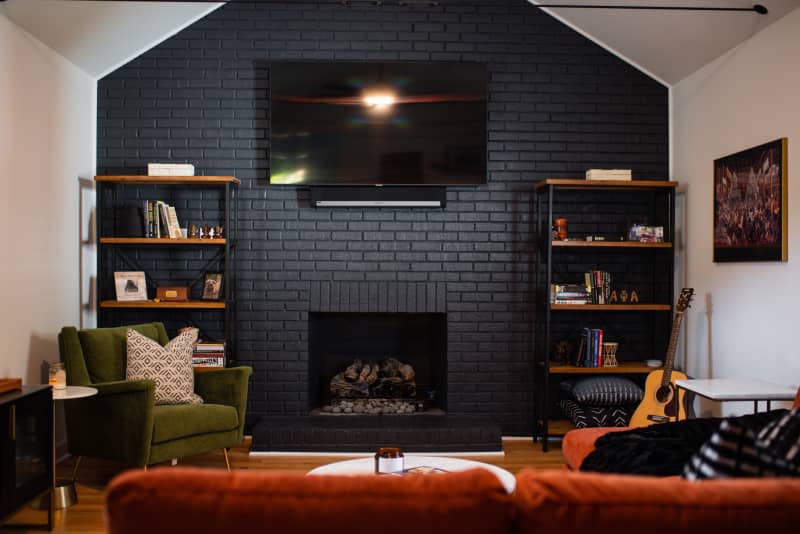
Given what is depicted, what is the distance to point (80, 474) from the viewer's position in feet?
14.4

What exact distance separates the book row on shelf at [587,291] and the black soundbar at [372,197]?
100cm

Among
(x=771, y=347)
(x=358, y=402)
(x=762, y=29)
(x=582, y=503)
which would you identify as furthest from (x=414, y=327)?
(x=582, y=503)

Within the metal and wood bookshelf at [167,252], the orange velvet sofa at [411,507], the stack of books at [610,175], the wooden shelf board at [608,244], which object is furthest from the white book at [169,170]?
the orange velvet sofa at [411,507]

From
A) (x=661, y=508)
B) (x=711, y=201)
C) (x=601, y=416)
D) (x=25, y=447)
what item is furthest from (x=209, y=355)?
(x=661, y=508)

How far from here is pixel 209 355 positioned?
4.93m

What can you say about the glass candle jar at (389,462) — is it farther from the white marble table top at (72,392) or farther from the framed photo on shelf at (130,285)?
the framed photo on shelf at (130,285)

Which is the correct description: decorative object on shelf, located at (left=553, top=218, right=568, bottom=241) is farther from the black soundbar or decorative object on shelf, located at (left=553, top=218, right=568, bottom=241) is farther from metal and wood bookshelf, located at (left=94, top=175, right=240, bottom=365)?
metal and wood bookshelf, located at (left=94, top=175, right=240, bottom=365)

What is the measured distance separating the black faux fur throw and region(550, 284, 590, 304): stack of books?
72.1 inches

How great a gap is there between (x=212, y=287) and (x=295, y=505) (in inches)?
156

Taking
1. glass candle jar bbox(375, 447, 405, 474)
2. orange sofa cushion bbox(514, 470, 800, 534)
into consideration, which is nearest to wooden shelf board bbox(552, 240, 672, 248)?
glass candle jar bbox(375, 447, 405, 474)

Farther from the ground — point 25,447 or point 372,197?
point 372,197

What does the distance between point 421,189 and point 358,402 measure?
1.57m

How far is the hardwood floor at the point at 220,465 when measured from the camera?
3674 millimetres

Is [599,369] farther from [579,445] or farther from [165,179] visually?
[165,179]
